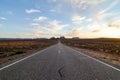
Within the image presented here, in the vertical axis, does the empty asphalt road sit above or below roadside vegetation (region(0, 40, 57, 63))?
above

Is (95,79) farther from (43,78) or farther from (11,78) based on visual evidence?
(11,78)

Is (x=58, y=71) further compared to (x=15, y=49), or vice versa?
(x=15, y=49)

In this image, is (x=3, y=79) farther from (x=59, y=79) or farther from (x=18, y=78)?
(x=59, y=79)

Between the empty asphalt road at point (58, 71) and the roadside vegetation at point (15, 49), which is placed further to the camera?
the roadside vegetation at point (15, 49)

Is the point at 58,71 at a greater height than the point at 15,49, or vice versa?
the point at 58,71

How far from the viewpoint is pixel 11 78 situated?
19.8ft

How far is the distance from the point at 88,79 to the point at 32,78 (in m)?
2.26

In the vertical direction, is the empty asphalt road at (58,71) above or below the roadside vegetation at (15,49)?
above

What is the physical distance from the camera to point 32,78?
6031mm

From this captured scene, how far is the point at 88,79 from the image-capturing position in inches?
232

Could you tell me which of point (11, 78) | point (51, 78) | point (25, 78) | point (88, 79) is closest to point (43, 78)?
point (51, 78)

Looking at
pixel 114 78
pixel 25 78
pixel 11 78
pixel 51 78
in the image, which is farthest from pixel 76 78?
pixel 11 78

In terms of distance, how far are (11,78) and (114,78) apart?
4.22 metres

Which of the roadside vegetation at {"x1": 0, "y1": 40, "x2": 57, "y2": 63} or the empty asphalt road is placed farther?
the roadside vegetation at {"x1": 0, "y1": 40, "x2": 57, "y2": 63}
